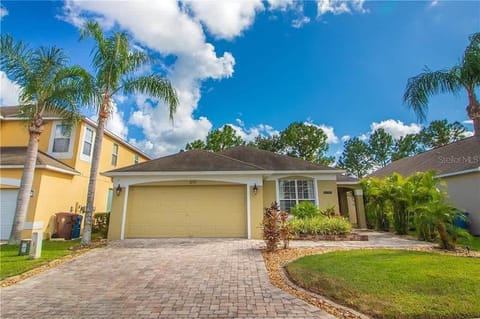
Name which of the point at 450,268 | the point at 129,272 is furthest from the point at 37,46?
the point at 450,268

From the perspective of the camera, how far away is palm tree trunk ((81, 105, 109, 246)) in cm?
916

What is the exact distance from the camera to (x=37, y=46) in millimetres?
9844

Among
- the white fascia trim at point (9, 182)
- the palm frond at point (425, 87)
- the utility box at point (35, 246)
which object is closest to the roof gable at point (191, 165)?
the utility box at point (35, 246)

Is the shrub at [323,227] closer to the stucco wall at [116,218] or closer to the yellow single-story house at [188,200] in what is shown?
the yellow single-story house at [188,200]

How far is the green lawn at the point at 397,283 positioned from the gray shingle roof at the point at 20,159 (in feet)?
41.2

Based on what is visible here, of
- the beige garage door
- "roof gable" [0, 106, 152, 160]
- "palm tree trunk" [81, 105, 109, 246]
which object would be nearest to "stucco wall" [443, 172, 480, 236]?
the beige garage door

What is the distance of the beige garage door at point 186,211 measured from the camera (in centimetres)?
1095

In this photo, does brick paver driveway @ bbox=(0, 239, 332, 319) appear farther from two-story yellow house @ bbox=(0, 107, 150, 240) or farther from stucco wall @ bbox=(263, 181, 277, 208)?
two-story yellow house @ bbox=(0, 107, 150, 240)

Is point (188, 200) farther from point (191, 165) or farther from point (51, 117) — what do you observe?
point (51, 117)

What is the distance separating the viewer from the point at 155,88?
33.8 feet

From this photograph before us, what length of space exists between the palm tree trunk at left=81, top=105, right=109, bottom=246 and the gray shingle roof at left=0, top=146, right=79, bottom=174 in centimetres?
372

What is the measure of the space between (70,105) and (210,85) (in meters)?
8.59

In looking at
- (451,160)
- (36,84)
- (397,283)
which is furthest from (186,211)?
(451,160)

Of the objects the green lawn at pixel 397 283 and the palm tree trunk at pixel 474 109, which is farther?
the palm tree trunk at pixel 474 109
